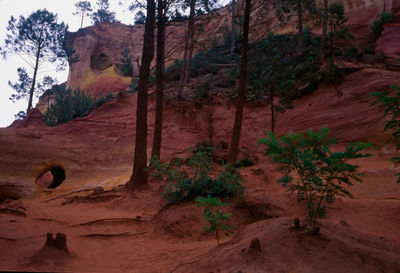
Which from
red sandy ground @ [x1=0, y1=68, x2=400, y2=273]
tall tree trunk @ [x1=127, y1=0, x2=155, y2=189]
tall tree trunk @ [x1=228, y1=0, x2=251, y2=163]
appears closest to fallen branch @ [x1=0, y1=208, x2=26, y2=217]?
red sandy ground @ [x1=0, y1=68, x2=400, y2=273]

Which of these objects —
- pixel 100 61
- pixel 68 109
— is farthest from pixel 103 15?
pixel 68 109

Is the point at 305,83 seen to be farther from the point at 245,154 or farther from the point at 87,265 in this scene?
the point at 87,265

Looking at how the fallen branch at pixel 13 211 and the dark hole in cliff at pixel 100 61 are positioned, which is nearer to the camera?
the fallen branch at pixel 13 211

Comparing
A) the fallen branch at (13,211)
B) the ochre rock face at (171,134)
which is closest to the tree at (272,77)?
the ochre rock face at (171,134)

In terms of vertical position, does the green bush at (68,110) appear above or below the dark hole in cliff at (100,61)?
below

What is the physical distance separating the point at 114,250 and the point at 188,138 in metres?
13.4

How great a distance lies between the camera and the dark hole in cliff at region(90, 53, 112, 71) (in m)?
42.7

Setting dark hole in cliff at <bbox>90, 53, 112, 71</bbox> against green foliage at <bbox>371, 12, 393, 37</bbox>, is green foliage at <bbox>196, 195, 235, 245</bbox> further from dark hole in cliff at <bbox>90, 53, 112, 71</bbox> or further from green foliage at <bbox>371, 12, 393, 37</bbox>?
dark hole in cliff at <bbox>90, 53, 112, 71</bbox>

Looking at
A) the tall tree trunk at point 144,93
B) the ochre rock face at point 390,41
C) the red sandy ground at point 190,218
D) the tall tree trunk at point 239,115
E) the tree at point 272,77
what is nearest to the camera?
the red sandy ground at point 190,218

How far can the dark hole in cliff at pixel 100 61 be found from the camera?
4272 cm

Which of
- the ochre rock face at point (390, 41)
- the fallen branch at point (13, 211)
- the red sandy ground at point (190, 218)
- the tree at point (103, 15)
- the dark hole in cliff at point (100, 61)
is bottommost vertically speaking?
the fallen branch at point (13, 211)

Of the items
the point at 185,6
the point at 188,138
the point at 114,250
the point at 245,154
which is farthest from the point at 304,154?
the point at 188,138

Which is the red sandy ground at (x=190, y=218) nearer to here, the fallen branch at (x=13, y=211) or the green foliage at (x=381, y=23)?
the fallen branch at (x=13, y=211)

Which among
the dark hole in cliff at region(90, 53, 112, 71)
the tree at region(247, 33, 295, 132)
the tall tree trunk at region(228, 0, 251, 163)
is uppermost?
the dark hole in cliff at region(90, 53, 112, 71)
